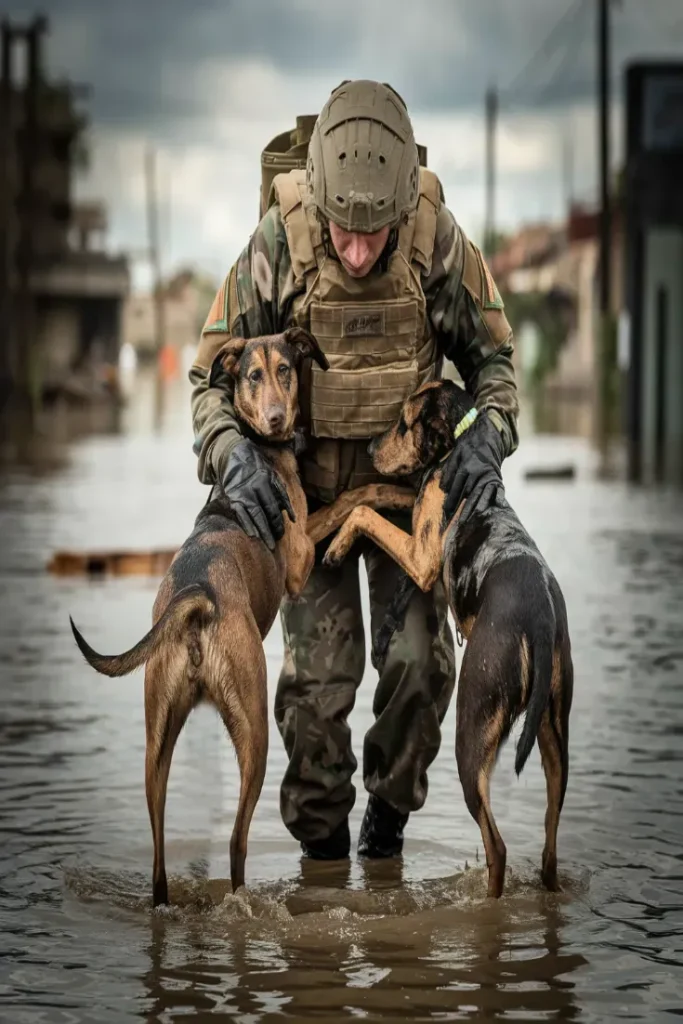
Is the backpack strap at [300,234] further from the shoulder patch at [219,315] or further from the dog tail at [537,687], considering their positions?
the dog tail at [537,687]

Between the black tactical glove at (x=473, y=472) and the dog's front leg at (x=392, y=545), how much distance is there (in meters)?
0.21

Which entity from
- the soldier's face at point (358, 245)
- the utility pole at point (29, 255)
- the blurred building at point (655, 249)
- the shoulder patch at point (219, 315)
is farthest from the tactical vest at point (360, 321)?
the utility pole at point (29, 255)

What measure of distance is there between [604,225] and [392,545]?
37112mm

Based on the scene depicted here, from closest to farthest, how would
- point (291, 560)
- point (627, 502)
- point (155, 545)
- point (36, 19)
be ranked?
1. point (291, 560)
2. point (155, 545)
3. point (627, 502)
4. point (36, 19)

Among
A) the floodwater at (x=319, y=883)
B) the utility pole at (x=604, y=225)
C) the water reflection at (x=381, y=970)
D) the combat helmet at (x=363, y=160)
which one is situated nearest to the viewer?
the water reflection at (x=381, y=970)

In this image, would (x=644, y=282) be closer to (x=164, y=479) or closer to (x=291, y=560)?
(x=164, y=479)

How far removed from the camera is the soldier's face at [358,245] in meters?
6.27

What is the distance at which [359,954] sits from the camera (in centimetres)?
568

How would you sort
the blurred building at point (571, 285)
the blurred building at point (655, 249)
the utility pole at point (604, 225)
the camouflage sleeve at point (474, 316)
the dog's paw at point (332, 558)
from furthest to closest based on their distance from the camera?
1. the blurred building at point (571, 285)
2. the utility pole at point (604, 225)
3. the blurred building at point (655, 249)
4. the dog's paw at point (332, 558)
5. the camouflage sleeve at point (474, 316)

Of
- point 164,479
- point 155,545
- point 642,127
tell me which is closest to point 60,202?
point 642,127

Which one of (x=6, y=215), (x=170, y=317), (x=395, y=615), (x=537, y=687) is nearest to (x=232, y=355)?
(x=395, y=615)

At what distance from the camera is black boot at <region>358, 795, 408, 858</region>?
692cm

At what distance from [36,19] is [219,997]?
164ft

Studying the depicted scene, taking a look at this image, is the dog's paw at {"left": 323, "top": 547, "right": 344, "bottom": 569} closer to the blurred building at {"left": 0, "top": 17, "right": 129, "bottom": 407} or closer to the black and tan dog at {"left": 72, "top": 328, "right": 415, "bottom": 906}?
the black and tan dog at {"left": 72, "top": 328, "right": 415, "bottom": 906}
